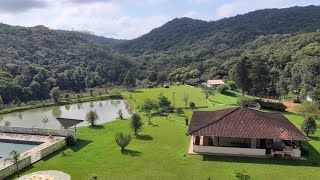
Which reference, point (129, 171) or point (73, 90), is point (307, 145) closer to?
point (129, 171)

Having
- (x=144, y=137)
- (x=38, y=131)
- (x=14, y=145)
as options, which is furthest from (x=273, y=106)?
(x=14, y=145)

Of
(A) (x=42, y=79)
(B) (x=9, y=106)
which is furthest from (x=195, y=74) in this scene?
(B) (x=9, y=106)

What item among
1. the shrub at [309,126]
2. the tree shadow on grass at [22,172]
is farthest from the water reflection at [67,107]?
the shrub at [309,126]

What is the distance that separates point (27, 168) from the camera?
78.1 ft

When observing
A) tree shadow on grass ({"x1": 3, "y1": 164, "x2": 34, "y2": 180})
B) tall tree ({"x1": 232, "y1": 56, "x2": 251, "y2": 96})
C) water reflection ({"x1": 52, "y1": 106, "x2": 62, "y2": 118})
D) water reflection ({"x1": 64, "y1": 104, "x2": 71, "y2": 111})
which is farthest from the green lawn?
tall tree ({"x1": 232, "y1": 56, "x2": 251, "y2": 96})

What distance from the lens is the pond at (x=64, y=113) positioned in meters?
41.9

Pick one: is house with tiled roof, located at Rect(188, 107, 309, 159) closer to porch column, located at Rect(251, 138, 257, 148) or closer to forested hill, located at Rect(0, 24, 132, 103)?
porch column, located at Rect(251, 138, 257, 148)

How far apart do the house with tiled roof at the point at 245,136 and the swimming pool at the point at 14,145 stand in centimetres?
1448

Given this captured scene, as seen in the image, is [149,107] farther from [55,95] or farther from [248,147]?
[55,95]

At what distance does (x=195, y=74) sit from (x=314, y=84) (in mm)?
35738

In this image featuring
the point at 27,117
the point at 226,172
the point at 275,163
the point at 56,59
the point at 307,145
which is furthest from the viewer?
the point at 56,59

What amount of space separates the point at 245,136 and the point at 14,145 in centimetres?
2075

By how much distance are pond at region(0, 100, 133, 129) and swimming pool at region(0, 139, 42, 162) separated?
7.24 meters

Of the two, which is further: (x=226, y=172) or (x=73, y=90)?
(x=73, y=90)
